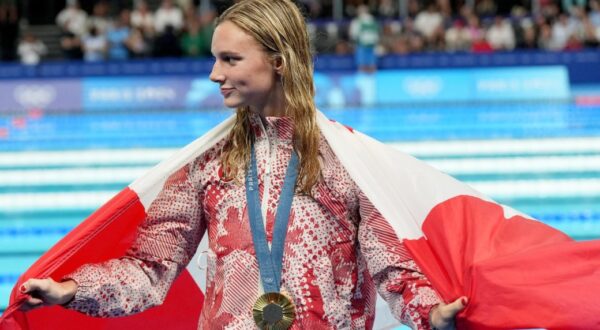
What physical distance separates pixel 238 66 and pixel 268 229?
0.33 m

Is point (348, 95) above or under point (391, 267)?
under

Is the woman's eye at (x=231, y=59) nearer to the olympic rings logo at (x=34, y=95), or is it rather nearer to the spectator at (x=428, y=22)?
the olympic rings logo at (x=34, y=95)

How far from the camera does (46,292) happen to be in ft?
6.43

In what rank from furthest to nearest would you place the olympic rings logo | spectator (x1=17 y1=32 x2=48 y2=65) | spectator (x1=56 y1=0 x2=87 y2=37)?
spectator (x1=56 y1=0 x2=87 y2=37), spectator (x1=17 y1=32 x2=48 y2=65), the olympic rings logo

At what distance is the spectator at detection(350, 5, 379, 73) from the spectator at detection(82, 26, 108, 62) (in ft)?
12.8

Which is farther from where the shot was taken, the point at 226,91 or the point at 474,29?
the point at 474,29

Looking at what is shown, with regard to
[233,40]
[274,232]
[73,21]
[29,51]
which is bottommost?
[29,51]

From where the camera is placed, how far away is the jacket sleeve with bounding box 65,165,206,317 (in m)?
2.04

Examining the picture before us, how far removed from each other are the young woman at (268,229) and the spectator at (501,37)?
1461 cm

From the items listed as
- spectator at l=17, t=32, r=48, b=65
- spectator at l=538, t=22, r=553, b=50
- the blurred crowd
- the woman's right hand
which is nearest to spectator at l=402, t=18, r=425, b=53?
the blurred crowd

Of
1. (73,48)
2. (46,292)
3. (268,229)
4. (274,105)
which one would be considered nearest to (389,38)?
(73,48)

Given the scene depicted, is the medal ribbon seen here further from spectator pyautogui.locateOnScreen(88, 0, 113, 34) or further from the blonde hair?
spectator pyautogui.locateOnScreen(88, 0, 113, 34)

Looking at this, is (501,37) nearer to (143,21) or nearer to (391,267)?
(143,21)

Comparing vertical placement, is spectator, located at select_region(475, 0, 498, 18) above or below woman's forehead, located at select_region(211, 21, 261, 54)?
below
